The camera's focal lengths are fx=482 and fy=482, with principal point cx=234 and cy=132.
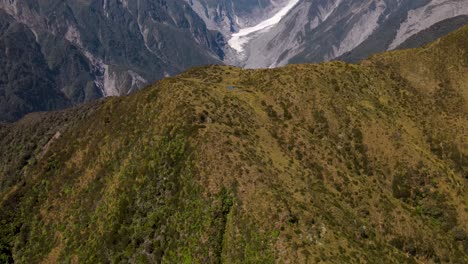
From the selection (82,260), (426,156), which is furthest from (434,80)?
(82,260)

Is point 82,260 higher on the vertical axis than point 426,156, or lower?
higher

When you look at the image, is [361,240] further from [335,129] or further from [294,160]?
[335,129]

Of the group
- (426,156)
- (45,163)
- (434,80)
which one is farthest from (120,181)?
(434,80)

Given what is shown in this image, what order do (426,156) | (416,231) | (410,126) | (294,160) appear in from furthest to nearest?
(410,126) → (426,156) → (294,160) → (416,231)

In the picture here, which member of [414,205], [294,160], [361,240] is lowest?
[414,205]

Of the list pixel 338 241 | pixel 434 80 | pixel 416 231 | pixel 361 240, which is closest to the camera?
pixel 338 241

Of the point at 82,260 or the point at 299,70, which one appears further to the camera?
the point at 299,70

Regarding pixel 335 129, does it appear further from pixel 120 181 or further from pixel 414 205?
pixel 120 181
